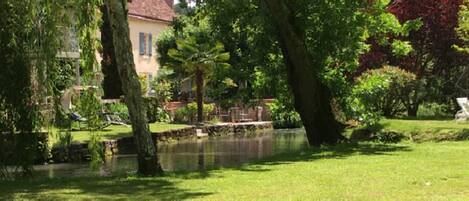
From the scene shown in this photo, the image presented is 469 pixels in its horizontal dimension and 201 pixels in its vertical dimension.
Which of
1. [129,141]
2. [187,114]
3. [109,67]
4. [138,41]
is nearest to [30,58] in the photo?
[129,141]

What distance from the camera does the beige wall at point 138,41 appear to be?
156 ft

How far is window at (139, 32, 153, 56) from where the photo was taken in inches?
1924

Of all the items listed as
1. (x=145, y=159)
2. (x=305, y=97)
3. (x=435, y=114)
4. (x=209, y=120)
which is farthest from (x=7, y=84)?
(x=209, y=120)

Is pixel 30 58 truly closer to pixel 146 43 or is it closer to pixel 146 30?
pixel 146 30

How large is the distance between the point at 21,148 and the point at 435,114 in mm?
21513

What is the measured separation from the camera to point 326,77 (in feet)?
64.8

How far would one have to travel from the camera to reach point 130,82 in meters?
12.8

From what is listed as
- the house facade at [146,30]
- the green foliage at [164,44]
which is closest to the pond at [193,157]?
the green foliage at [164,44]

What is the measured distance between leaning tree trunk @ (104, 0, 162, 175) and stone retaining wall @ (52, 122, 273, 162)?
692cm

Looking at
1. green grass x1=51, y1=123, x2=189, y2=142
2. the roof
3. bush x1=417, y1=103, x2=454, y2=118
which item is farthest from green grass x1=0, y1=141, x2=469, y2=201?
the roof

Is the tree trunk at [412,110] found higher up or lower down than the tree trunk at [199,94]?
lower down

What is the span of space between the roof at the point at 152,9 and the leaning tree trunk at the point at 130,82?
34.6 m

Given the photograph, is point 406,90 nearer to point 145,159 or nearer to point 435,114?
point 435,114

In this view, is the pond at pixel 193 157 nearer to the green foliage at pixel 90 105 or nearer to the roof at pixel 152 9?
the green foliage at pixel 90 105
